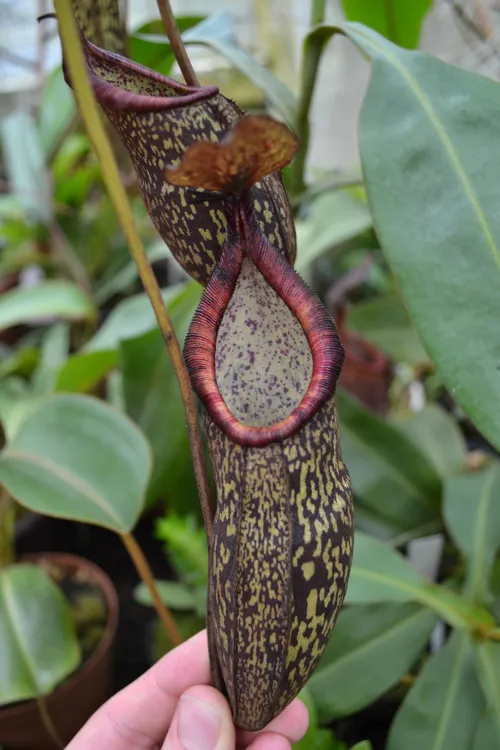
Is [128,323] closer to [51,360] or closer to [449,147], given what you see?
[51,360]

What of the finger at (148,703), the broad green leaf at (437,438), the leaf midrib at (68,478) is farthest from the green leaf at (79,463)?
the broad green leaf at (437,438)

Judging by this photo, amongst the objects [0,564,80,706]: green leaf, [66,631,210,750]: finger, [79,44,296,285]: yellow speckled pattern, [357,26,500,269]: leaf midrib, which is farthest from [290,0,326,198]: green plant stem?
[0,564,80,706]: green leaf

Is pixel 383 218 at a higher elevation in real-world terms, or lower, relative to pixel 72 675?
higher

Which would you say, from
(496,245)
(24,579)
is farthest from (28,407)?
(496,245)

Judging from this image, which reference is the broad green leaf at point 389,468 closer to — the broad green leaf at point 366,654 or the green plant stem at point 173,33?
the broad green leaf at point 366,654

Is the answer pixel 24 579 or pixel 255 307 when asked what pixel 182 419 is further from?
pixel 255 307

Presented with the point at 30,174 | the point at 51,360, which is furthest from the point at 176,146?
the point at 30,174

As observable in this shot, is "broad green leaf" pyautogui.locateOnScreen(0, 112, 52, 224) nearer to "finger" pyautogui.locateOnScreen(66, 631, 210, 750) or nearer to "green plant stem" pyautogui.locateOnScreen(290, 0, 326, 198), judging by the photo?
"green plant stem" pyautogui.locateOnScreen(290, 0, 326, 198)
